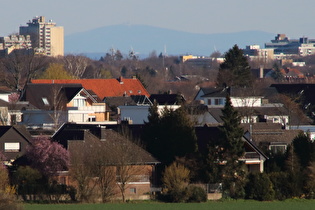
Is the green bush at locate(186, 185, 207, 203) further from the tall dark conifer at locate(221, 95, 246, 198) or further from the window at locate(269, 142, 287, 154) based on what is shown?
the window at locate(269, 142, 287, 154)

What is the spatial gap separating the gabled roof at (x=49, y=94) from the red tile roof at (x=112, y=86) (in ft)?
46.7

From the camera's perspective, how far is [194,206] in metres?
39.3

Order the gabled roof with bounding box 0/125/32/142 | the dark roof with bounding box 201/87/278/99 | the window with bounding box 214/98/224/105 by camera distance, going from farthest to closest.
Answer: the window with bounding box 214/98/224/105
the dark roof with bounding box 201/87/278/99
the gabled roof with bounding box 0/125/32/142

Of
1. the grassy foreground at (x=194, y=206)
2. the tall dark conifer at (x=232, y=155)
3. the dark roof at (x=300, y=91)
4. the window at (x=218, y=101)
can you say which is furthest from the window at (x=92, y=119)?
the grassy foreground at (x=194, y=206)

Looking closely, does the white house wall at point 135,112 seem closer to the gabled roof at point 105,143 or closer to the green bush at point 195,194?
the gabled roof at point 105,143

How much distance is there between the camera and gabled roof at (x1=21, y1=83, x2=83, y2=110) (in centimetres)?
7362

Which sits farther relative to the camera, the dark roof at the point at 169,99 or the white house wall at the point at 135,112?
the dark roof at the point at 169,99

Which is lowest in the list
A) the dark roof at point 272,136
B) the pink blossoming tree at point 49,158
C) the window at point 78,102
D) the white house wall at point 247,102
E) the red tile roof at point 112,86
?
the pink blossoming tree at point 49,158

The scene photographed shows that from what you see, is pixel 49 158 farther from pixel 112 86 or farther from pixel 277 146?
pixel 112 86

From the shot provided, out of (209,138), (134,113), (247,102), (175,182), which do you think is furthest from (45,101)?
(175,182)

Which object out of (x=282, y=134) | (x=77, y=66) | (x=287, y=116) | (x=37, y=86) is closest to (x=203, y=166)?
(x=282, y=134)

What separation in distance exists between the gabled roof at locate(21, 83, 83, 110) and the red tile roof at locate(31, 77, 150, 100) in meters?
14.2

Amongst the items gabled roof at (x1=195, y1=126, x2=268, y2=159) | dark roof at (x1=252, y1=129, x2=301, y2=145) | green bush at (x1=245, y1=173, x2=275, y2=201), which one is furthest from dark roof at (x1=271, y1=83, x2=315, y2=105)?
green bush at (x1=245, y1=173, x2=275, y2=201)

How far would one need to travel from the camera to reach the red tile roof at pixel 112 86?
3702 inches
